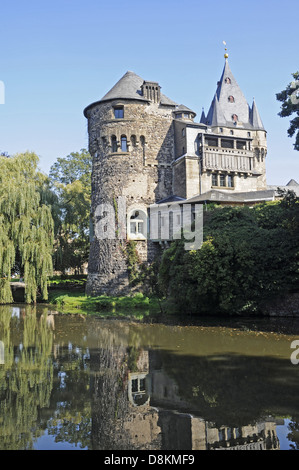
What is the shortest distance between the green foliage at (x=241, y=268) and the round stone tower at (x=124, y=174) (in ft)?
24.8

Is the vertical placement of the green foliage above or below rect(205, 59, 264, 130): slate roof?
below

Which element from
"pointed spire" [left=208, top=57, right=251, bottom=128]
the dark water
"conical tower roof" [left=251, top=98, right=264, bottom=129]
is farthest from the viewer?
"conical tower roof" [left=251, top=98, right=264, bottom=129]

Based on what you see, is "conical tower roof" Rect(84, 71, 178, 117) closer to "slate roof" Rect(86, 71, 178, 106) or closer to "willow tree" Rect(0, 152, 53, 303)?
"slate roof" Rect(86, 71, 178, 106)

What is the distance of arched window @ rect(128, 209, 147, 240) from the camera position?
1128 inches

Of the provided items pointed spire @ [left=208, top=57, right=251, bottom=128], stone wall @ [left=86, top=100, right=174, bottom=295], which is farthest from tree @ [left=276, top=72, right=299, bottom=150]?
pointed spire @ [left=208, top=57, right=251, bottom=128]

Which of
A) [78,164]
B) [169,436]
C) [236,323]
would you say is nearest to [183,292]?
[236,323]

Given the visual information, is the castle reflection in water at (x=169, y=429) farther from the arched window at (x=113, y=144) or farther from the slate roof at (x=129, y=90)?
the slate roof at (x=129, y=90)

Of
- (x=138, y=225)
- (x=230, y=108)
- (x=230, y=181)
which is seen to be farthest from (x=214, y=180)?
(x=230, y=108)

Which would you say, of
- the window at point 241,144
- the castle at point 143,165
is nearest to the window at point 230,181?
the castle at point 143,165

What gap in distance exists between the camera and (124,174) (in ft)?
94.9

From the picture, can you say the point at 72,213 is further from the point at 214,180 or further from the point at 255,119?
the point at 255,119

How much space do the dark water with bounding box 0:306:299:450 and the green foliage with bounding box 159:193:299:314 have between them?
415cm

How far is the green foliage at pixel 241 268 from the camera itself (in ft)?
63.7

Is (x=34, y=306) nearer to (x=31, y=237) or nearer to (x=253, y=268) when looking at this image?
(x=31, y=237)
